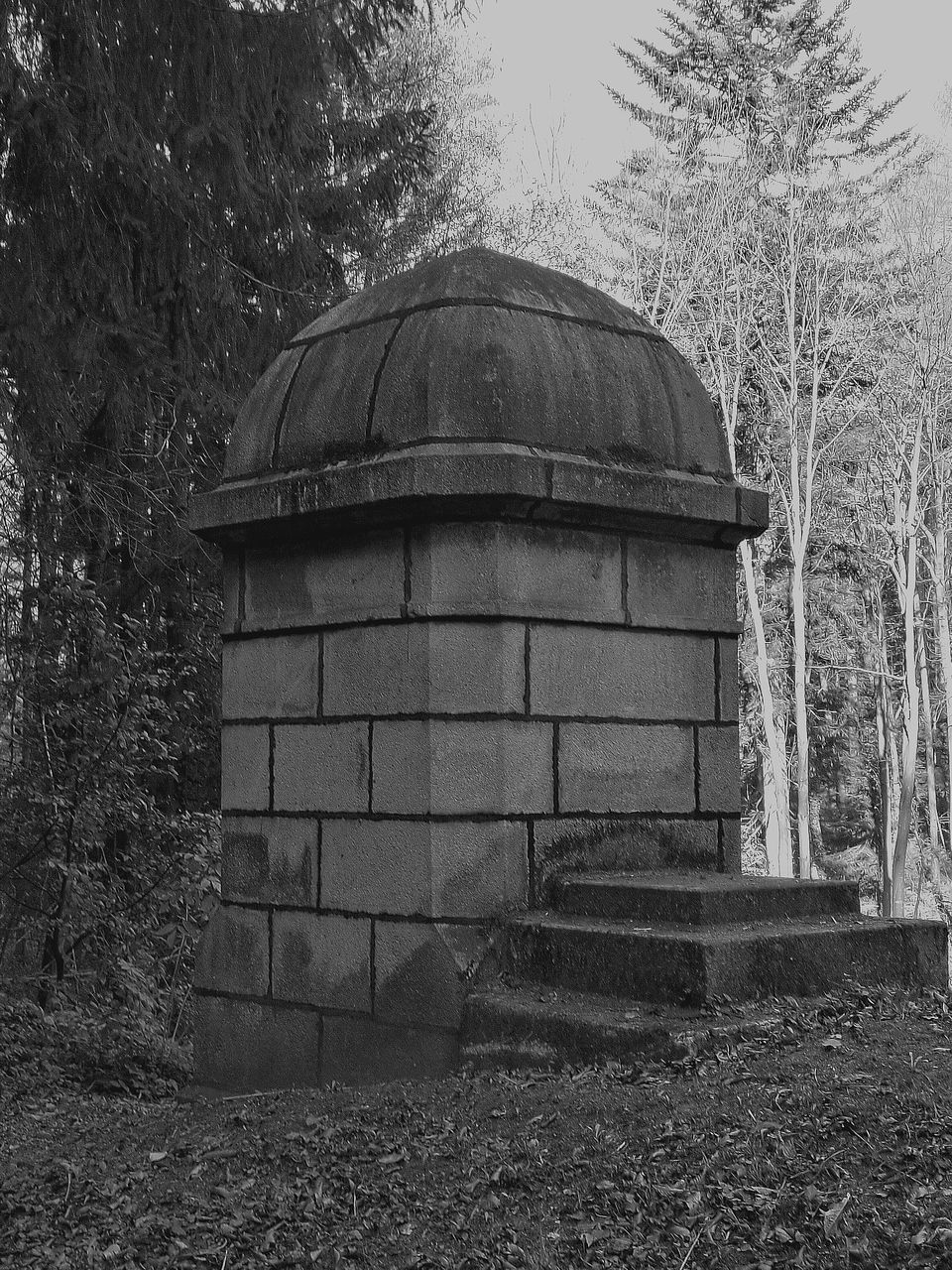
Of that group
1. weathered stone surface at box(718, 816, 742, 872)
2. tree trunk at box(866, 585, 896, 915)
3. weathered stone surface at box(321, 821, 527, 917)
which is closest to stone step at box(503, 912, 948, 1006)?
weathered stone surface at box(321, 821, 527, 917)

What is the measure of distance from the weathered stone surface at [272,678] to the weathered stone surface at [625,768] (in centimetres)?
96

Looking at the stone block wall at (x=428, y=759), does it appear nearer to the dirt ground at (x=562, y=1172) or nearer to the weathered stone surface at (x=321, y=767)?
the weathered stone surface at (x=321, y=767)

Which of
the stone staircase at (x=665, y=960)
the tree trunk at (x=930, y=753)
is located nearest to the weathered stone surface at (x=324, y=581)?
the stone staircase at (x=665, y=960)

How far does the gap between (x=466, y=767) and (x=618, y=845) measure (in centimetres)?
69

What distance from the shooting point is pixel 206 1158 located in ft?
12.2

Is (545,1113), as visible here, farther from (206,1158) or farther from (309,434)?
(309,434)

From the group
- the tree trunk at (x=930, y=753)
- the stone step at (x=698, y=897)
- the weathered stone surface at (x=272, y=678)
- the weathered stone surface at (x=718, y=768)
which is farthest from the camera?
the tree trunk at (x=930, y=753)

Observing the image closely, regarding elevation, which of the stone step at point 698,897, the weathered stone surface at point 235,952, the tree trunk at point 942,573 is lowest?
the weathered stone surface at point 235,952

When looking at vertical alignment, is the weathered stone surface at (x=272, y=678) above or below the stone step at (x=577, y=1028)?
above

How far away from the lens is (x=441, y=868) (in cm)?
470

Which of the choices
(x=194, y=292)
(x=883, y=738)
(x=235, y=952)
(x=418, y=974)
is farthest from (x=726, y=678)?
(x=883, y=738)

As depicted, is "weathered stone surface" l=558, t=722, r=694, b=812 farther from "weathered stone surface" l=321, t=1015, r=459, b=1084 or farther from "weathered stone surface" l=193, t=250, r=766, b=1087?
"weathered stone surface" l=321, t=1015, r=459, b=1084

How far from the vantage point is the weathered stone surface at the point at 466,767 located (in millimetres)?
4730

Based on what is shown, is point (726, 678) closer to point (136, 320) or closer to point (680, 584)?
point (680, 584)
